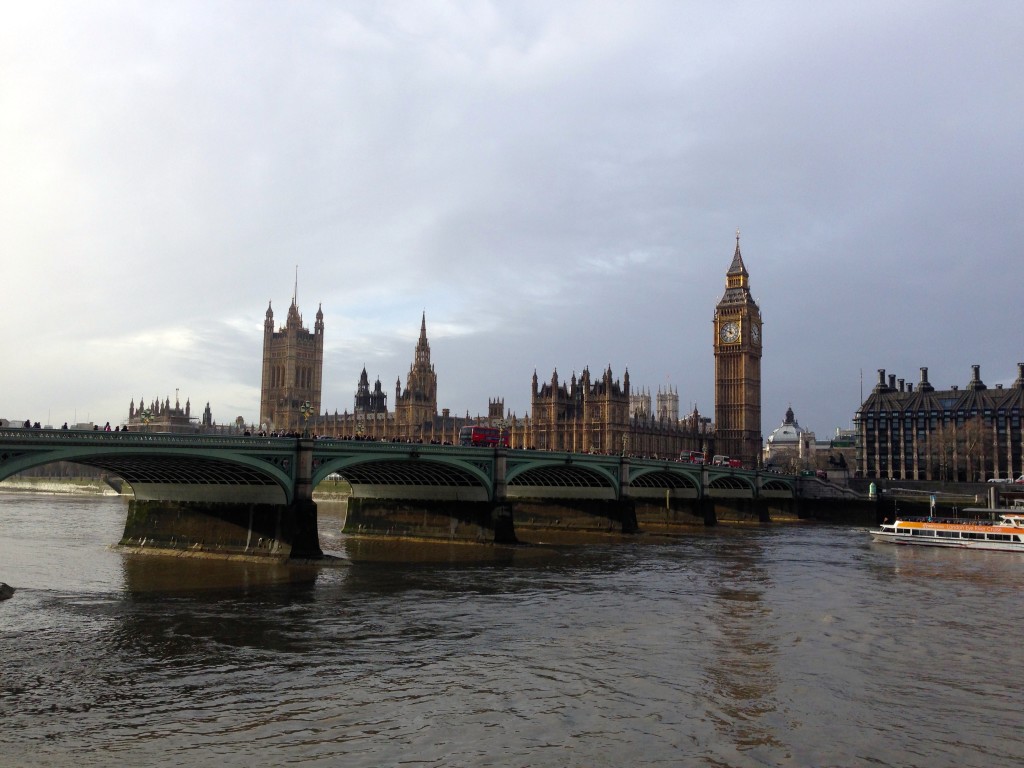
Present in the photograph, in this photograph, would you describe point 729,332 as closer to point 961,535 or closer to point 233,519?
point 961,535

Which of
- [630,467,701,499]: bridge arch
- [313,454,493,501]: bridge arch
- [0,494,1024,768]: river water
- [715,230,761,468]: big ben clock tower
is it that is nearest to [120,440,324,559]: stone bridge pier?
[0,494,1024,768]: river water

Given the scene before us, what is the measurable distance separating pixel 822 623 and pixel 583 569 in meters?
14.8

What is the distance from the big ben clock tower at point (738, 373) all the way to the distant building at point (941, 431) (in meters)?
18.3

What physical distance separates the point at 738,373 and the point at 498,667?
135217 millimetres

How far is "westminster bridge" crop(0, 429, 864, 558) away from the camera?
35438mm

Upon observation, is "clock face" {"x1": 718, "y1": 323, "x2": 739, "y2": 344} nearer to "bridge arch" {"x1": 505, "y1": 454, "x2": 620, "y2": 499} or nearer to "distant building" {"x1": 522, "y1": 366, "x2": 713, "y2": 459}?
"distant building" {"x1": 522, "y1": 366, "x2": 713, "y2": 459}

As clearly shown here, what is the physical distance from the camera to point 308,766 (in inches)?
553

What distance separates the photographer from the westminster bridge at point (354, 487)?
116ft

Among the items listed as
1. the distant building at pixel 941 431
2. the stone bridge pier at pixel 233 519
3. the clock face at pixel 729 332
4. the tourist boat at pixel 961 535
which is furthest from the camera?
the clock face at pixel 729 332

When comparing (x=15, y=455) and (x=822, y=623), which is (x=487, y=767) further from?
(x=15, y=455)

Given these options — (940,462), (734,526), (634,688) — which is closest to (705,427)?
(940,462)

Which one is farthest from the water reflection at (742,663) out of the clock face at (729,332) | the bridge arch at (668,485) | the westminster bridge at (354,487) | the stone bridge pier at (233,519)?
the clock face at (729,332)

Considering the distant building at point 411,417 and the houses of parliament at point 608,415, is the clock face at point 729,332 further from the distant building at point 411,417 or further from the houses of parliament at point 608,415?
the distant building at point 411,417

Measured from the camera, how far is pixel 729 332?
151 meters
